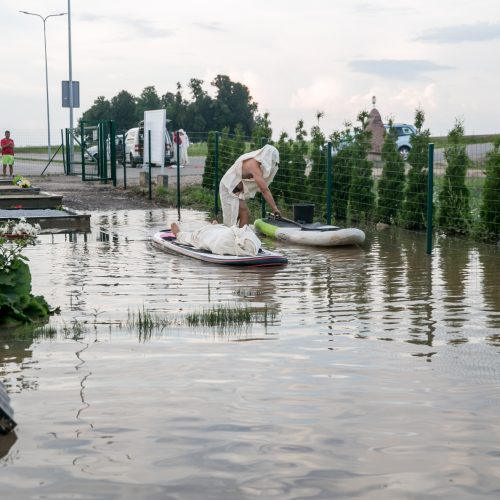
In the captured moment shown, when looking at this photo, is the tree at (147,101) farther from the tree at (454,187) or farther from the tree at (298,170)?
the tree at (454,187)

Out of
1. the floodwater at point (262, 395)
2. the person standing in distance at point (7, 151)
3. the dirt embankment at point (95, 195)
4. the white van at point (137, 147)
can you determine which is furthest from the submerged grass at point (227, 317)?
the white van at point (137, 147)

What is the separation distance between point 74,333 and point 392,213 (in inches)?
446

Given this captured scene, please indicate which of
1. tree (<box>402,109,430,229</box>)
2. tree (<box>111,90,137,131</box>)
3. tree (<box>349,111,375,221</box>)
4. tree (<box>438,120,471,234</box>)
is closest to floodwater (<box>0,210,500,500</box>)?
tree (<box>438,120,471,234</box>)

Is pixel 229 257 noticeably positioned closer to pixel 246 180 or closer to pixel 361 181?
pixel 246 180

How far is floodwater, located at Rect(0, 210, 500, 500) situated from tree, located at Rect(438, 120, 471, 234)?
5.61 meters

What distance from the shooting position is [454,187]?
681 inches

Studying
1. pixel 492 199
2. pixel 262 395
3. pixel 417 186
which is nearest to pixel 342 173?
pixel 417 186

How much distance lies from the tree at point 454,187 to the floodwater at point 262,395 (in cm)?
561

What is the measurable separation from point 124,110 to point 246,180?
72.1 metres

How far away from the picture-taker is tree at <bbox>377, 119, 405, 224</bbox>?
18.8 metres

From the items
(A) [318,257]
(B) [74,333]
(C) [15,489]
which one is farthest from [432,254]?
(C) [15,489]

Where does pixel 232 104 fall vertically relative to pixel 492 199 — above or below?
above

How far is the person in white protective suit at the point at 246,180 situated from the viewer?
15.3 meters

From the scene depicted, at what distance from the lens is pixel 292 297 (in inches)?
421
